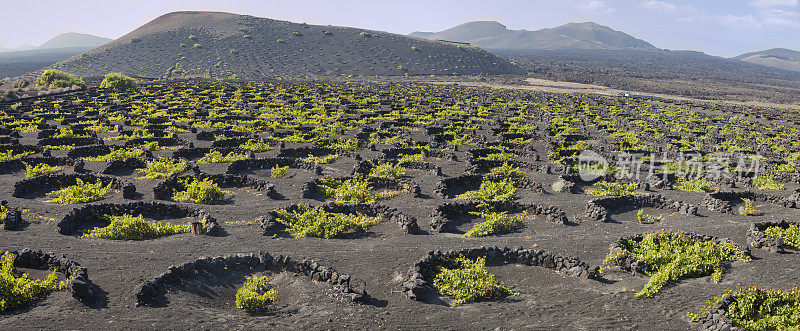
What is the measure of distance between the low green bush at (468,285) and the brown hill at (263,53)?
371 ft

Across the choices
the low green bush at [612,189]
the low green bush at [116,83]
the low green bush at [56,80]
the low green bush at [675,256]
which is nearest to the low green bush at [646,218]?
the low green bush at [675,256]

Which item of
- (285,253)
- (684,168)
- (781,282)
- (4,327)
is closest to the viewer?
(4,327)

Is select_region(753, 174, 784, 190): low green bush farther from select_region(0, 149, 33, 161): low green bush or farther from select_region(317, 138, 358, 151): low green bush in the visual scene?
select_region(0, 149, 33, 161): low green bush

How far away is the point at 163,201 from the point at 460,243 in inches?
483

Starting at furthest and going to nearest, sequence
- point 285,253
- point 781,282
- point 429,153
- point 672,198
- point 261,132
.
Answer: point 261,132
point 429,153
point 672,198
point 285,253
point 781,282

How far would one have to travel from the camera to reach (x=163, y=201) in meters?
19.0

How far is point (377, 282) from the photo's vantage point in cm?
1248

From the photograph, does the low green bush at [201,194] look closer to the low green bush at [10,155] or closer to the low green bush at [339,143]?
the low green bush at [339,143]

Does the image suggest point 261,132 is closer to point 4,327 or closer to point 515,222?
point 515,222

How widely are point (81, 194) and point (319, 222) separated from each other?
10.6m

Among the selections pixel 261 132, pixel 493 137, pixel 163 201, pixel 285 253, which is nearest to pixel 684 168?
pixel 493 137

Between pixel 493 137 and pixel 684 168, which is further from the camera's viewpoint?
pixel 493 137

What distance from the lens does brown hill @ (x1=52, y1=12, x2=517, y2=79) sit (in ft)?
408

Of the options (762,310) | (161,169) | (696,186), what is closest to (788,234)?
Answer: (762,310)
